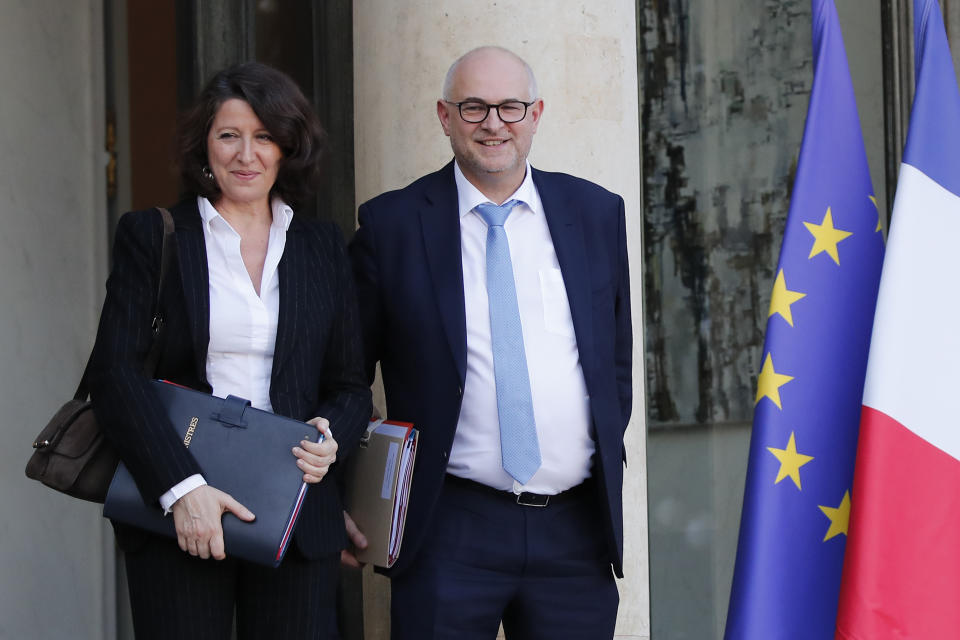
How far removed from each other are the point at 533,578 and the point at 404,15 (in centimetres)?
177

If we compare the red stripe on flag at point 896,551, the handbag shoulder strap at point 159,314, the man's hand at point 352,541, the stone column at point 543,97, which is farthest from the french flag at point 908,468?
the handbag shoulder strap at point 159,314

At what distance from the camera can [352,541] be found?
283 cm

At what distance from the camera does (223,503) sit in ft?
8.00

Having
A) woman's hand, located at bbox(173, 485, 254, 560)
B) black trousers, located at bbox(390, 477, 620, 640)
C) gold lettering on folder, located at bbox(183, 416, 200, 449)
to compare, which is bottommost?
black trousers, located at bbox(390, 477, 620, 640)

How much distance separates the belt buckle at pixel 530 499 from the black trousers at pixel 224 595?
449 mm

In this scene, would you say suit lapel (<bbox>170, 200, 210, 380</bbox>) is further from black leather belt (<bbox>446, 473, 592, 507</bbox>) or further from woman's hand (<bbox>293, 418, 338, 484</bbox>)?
black leather belt (<bbox>446, 473, 592, 507</bbox>)

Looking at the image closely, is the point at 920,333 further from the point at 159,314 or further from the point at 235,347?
the point at 159,314

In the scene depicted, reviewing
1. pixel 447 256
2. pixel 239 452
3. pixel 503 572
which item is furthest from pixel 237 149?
pixel 503 572

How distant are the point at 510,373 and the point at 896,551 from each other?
0.92 meters

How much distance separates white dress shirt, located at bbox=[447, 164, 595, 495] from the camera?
2.79 m

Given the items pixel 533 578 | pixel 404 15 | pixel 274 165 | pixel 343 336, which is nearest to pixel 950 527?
pixel 533 578

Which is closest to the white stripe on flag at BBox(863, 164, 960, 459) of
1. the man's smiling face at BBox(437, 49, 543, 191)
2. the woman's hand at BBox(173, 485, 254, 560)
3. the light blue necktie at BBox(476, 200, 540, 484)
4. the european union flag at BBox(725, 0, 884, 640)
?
the european union flag at BBox(725, 0, 884, 640)

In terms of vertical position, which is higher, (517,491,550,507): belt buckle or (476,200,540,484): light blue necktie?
(476,200,540,484): light blue necktie

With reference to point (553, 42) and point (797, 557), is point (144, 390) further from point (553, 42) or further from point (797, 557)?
point (553, 42)
